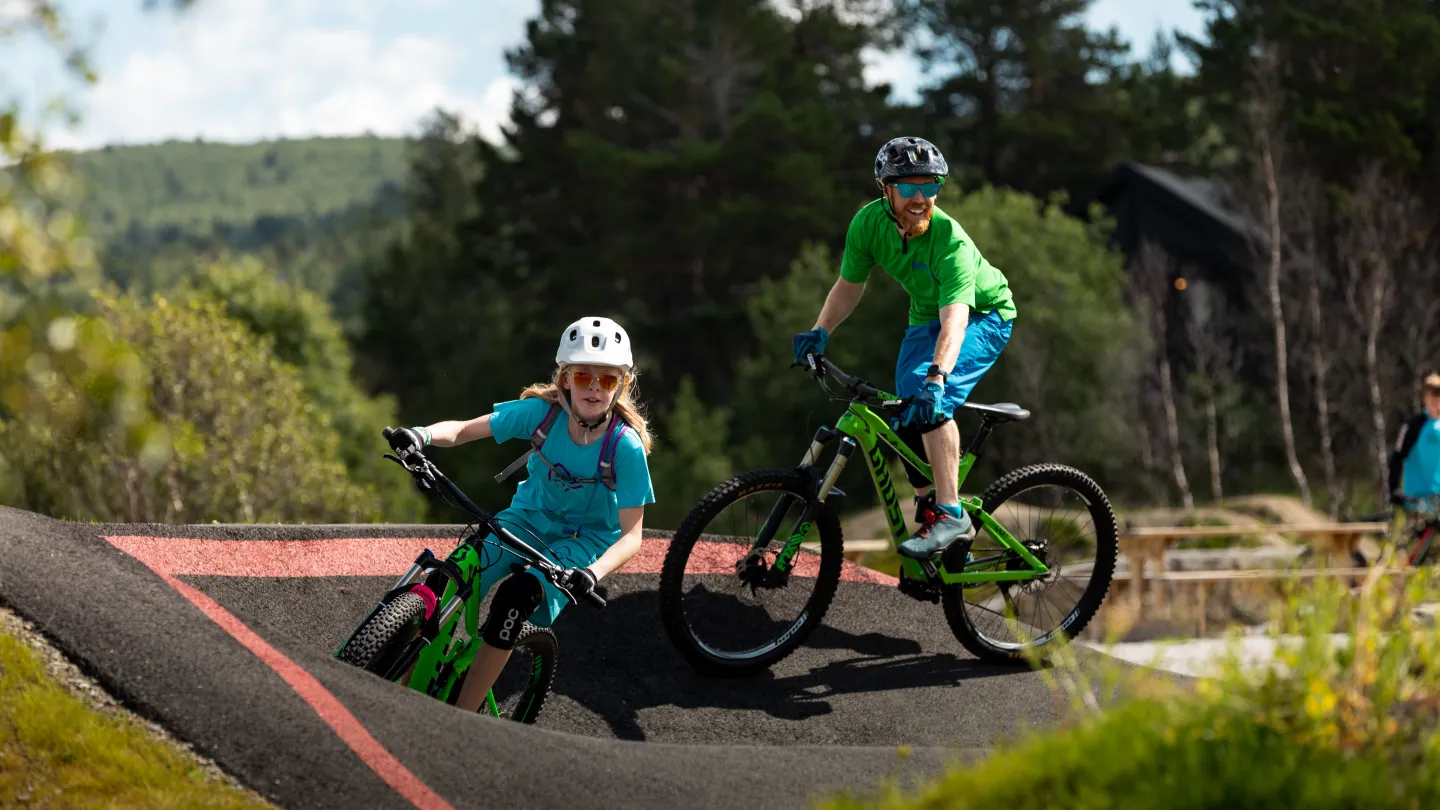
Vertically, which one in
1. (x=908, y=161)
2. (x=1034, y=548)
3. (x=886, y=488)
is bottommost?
(x=1034, y=548)

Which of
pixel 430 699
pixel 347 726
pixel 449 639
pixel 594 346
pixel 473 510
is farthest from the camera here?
pixel 594 346

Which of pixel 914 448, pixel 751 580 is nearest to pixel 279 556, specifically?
pixel 751 580

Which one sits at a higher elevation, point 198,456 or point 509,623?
point 509,623

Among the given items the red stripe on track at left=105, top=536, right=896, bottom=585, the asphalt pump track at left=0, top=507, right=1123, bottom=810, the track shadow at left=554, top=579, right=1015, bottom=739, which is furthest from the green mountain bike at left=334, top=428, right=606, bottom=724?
the red stripe on track at left=105, top=536, right=896, bottom=585

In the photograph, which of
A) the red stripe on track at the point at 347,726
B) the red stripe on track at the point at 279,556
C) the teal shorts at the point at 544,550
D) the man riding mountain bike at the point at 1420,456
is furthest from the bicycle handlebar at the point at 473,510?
the man riding mountain bike at the point at 1420,456

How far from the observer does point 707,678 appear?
7.03m

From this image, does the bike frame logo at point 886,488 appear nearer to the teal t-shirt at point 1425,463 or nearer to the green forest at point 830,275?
the teal t-shirt at point 1425,463

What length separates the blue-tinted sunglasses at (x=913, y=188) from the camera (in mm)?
6961

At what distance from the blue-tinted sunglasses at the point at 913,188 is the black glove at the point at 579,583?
108 inches

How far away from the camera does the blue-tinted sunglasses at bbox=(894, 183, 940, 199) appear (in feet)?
22.8

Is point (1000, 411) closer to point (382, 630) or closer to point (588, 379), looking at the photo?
point (588, 379)

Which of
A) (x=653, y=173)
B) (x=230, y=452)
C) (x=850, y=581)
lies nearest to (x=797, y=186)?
(x=653, y=173)

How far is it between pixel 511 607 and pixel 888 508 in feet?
7.93

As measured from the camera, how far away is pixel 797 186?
40.0 metres
